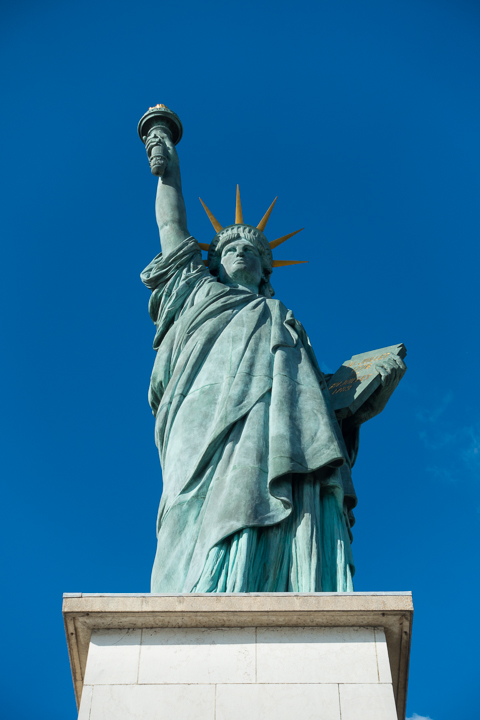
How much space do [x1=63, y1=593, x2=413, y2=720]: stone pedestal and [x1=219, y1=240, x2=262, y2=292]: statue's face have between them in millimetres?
5143

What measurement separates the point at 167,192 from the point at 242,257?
1.43m

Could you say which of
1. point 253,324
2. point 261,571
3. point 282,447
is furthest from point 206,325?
point 261,571

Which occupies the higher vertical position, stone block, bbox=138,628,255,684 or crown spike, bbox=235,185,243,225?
crown spike, bbox=235,185,243,225

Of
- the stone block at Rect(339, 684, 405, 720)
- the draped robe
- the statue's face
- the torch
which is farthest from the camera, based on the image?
the torch

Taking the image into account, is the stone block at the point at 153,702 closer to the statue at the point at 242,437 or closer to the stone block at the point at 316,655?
the stone block at the point at 316,655

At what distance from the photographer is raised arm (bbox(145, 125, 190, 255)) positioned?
1127 cm

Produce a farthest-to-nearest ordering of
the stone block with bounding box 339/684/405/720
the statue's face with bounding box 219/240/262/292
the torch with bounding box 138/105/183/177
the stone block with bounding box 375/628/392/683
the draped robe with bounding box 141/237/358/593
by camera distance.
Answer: the torch with bounding box 138/105/183/177, the statue's face with bounding box 219/240/262/292, the draped robe with bounding box 141/237/358/593, the stone block with bounding box 375/628/392/683, the stone block with bounding box 339/684/405/720

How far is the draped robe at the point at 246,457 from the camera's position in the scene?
7355 millimetres

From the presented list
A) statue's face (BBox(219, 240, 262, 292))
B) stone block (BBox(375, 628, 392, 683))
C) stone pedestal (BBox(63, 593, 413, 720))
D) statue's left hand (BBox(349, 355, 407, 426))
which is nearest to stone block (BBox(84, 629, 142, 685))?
stone pedestal (BBox(63, 593, 413, 720))

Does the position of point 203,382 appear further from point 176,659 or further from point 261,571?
point 176,659

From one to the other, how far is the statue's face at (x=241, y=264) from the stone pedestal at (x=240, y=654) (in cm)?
514

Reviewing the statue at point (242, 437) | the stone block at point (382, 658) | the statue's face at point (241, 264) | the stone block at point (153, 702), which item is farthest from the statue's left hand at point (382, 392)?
the stone block at point (153, 702)

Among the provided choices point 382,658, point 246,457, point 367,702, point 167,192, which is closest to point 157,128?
point 167,192

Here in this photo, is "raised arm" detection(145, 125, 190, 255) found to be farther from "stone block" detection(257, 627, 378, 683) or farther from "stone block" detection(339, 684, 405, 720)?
"stone block" detection(339, 684, 405, 720)
